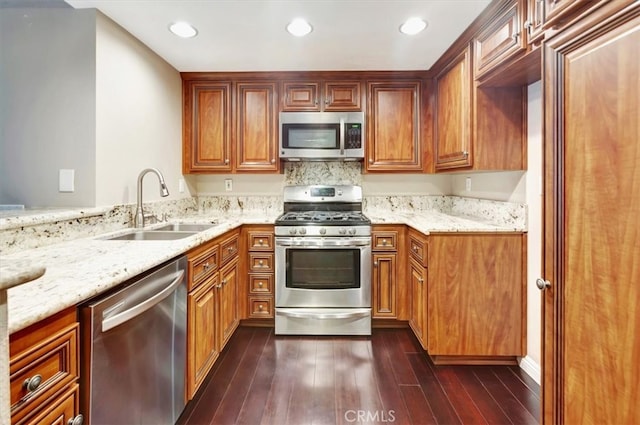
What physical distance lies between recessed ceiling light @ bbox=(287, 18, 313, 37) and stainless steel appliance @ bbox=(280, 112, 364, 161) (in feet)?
2.57

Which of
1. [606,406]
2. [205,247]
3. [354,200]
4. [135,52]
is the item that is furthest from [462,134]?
[135,52]

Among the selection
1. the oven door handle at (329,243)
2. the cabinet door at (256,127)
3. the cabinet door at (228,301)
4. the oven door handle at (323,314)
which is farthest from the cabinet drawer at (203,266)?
the cabinet door at (256,127)

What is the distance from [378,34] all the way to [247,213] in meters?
1.95

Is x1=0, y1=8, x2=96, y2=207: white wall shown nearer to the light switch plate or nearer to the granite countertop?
the light switch plate

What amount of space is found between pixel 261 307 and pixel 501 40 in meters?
2.48

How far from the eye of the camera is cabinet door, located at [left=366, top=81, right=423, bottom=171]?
2.83m

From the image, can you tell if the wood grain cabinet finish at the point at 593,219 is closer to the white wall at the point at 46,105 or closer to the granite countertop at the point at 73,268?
the granite countertop at the point at 73,268

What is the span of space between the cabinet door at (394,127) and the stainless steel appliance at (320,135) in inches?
6.2

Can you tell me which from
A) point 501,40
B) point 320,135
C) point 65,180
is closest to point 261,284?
point 320,135

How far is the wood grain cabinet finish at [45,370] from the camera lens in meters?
0.69

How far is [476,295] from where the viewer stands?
6.61ft

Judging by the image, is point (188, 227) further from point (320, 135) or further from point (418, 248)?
point (418, 248)

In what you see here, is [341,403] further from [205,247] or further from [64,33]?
[64,33]

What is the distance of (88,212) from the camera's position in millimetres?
1668
